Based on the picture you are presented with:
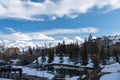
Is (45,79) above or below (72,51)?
below

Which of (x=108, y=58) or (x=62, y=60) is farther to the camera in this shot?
(x=62, y=60)

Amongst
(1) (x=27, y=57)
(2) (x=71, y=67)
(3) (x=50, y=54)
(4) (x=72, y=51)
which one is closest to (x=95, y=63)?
(2) (x=71, y=67)

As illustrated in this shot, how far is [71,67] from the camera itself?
11181 cm

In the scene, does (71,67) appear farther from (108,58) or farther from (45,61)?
(45,61)

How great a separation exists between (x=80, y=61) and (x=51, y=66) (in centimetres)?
1333

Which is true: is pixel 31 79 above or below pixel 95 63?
below

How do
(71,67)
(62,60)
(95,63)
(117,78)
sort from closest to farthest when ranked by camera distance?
(95,63) → (117,78) → (71,67) → (62,60)

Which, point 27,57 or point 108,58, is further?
point 27,57

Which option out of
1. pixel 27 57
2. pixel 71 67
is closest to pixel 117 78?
pixel 71 67

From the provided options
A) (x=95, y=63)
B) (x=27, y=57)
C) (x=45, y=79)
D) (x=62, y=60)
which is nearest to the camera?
(x=95, y=63)

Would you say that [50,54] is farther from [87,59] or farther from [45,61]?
[87,59]

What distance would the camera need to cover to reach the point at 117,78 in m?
44.2

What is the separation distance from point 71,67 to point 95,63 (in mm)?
101689

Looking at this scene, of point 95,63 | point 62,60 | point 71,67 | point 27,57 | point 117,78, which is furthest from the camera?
Answer: point 27,57
